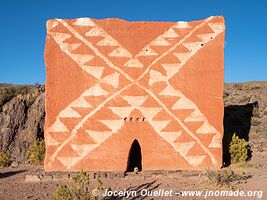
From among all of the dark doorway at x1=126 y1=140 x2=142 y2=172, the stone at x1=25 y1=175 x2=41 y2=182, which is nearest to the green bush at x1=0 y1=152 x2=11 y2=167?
the stone at x1=25 y1=175 x2=41 y2=182

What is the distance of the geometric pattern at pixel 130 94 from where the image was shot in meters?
11.7

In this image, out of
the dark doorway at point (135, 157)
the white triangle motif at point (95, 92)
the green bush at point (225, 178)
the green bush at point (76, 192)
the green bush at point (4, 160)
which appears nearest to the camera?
the green bush at point (76, 192)

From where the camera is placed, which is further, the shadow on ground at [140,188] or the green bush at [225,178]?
the green bush at [225,178]

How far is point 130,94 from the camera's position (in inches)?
468

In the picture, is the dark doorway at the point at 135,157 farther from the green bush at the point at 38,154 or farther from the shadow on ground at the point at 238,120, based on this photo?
the shadow on ground at the point at 238,120

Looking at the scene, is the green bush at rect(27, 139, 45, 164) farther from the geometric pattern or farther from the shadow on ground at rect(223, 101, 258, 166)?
the shadow on ground at rect(223, 101, 258, 166)

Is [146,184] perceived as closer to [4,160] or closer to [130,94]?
[130,94]

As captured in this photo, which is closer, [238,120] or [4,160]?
[4,160]

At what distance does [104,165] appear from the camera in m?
11.7

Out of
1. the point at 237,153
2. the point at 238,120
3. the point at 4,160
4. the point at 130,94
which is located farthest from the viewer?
the point at 238,120

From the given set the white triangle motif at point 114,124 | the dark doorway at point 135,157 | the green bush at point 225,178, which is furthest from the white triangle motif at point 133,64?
the green bush at point 225,178

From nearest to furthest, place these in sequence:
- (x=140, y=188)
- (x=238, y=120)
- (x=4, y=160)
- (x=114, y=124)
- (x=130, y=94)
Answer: (x=140, y=188), (x=114, y=124), (x=130, y=94), (x=4, y=160), (x=238, y=120)

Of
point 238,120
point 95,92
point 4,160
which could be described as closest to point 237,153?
point 95,92

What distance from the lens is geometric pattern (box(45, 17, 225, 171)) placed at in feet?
38.4
